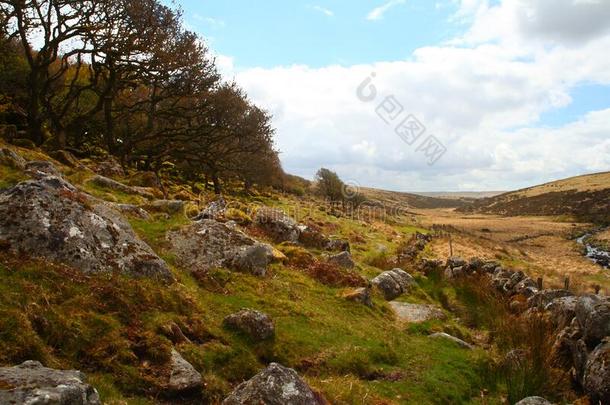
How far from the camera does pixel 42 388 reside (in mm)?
5012

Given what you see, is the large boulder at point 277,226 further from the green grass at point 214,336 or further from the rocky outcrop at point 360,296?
the rocky outcrop at point 360,296

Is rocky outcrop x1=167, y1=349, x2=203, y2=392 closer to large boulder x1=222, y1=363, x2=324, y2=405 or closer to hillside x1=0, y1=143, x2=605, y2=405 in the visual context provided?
hillside x1=0, y1=143, x2=605, y2=405

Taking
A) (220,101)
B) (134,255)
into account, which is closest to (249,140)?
(220,101)

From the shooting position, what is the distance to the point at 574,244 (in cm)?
7162

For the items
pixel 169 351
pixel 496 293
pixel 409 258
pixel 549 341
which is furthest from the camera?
pixel 409 258

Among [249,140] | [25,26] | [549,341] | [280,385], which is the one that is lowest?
[549,341]

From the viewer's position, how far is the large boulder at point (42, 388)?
4.82 meters

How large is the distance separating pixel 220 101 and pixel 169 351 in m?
32.8

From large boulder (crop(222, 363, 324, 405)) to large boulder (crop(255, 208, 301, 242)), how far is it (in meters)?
16.2

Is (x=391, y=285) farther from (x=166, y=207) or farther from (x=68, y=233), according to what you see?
(x=68, y=233)

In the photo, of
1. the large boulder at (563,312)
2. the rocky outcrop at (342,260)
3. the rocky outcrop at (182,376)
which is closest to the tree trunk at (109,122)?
the rocky outcrop at (342,260)

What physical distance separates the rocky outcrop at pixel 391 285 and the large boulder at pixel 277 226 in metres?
5.15

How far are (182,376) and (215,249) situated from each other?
7262 millimetres

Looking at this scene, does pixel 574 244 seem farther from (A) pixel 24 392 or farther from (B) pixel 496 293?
(A) pixel 24 392
